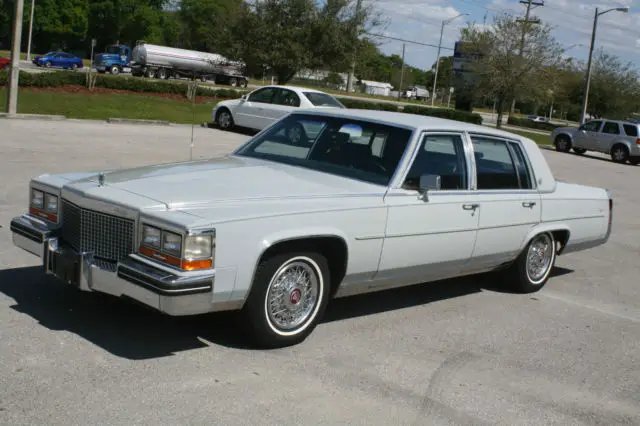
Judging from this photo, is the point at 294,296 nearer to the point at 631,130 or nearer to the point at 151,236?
the point at 151,236

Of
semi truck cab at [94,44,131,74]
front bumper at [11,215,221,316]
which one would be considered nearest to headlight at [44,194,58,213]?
front bumper at [11,215,221,316]

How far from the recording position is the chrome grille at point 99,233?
505cm

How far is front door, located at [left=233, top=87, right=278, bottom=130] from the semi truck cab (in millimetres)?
41411

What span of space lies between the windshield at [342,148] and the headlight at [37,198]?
1.78 m

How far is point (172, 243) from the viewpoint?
4.79 meters

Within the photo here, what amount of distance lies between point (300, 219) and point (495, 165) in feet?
8.68

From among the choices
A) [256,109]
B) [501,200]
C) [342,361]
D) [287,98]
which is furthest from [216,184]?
[256,109]

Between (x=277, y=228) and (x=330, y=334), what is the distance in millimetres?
1186

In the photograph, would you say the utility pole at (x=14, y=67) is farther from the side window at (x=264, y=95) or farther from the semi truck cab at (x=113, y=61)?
the semi truck cab at (x=113, y=61)

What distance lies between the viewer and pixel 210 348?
5.31 metres

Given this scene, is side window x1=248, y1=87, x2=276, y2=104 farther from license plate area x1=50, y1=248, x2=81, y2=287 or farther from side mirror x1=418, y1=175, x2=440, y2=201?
license plate area x1=50, y1=248, x2=81, y2=287

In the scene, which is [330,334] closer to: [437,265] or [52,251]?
[437,265]

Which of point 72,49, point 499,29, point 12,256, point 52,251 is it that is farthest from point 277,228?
point 72,49

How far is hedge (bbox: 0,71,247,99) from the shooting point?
2973 centimetres
